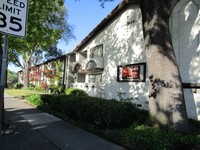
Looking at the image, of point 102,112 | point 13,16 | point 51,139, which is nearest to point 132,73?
point 102,112

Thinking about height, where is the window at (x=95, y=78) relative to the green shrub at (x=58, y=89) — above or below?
above

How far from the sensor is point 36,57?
44938 mm

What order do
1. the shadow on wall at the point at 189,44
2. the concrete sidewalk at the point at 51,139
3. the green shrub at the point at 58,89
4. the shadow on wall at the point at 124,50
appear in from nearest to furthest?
the concrete sidewalk at the point at 51,139 → the shadow on wall at the point at 189,44 → the shadow on wall at the point at 124,50 → the green shrub at the point at 58,89

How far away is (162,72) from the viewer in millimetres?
6953

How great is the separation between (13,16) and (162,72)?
487 centimetres

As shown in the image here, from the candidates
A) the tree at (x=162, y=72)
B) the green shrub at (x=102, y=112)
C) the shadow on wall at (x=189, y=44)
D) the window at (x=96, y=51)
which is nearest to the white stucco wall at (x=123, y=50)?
the window at (x=96, y=51)

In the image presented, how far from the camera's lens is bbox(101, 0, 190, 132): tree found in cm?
664

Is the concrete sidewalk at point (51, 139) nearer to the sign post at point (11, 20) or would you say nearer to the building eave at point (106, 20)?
the sign post at point (11, 20)

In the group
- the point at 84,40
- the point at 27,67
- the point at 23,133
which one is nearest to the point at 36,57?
the point at 27,67

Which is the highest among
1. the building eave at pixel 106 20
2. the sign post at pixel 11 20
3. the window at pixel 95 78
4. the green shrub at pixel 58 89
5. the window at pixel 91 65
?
the building eave at pixel 106 20

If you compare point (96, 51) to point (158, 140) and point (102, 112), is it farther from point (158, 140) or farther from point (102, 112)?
point (158, 140)

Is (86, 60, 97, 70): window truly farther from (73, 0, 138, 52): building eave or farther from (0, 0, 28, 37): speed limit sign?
(0, 0, 28, 37): speed limit sign

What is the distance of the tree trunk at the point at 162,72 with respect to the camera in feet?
21.8

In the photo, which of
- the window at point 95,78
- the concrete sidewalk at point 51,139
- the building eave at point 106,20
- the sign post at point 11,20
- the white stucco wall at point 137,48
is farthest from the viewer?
the window at point 95,78
